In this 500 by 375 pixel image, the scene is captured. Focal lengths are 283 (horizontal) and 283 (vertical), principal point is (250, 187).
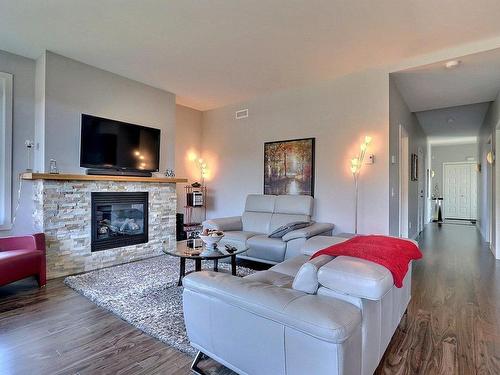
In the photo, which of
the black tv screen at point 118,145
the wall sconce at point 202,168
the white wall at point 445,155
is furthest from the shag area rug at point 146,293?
the white wall at point 445,155

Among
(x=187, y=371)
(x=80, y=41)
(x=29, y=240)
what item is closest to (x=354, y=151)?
(x=187, y=371)

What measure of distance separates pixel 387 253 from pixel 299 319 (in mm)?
797

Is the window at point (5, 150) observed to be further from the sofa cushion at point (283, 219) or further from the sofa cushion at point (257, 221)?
the sofa cushion at point (283, 219)

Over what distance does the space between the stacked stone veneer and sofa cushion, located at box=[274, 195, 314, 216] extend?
1737 mm

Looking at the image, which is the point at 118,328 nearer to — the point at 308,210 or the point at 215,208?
the point at 308,210

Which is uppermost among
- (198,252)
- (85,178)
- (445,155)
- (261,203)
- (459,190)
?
(445,155)

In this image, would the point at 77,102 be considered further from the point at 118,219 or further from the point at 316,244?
the point at 316,244

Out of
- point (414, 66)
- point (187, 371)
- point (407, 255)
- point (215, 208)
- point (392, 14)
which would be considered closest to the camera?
point (187, 371)

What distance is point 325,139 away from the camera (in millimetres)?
4445

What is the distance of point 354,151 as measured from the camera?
13.6 feet

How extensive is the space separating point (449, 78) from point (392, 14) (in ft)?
6.83

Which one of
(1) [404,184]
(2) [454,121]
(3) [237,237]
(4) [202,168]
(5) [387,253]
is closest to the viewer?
(5) [387,253]

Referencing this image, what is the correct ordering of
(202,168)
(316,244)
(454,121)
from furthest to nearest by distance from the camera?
1. (454,121)
2. (202,168)
3. (316,244)

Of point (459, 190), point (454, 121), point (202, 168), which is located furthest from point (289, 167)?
point (459, 190)
